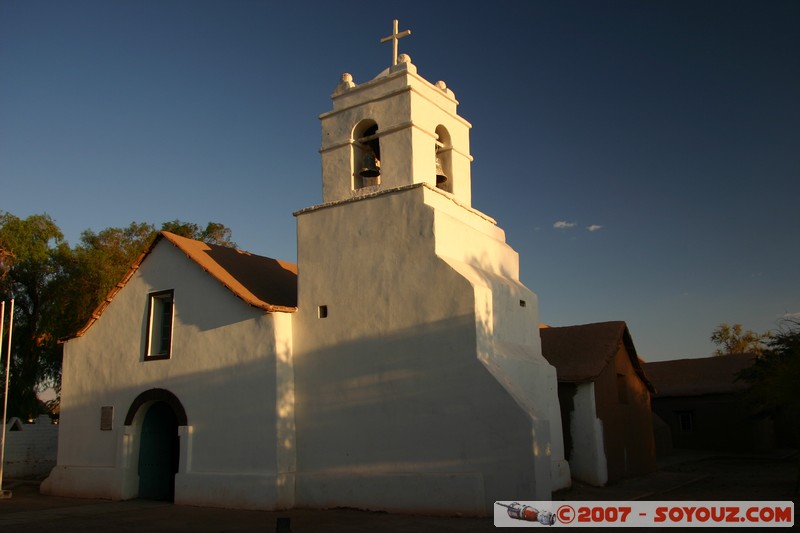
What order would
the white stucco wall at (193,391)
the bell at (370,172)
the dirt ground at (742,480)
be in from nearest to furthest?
the dirt ground at (742,480) < the white stucco wall at (193,391) < the bell at (370,172)

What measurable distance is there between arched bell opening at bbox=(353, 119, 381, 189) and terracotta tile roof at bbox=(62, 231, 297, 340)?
3297 mm

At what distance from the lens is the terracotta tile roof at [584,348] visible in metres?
17.6

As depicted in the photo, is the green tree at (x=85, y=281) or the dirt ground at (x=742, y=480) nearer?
the dirt ground at (x=742, y=480)

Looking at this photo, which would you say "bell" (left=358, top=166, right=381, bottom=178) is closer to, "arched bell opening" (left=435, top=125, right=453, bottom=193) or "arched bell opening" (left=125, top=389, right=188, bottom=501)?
"arched bell opening" (left=435, top=125, right=453, bottom=193)

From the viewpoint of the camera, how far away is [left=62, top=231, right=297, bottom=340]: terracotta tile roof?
16.2 m

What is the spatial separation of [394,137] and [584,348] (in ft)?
27.1

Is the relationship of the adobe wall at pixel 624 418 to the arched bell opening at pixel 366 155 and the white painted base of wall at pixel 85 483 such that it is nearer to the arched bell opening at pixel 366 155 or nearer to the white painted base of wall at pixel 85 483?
the arched bell opening at pixel 366 155

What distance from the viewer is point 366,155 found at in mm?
15625

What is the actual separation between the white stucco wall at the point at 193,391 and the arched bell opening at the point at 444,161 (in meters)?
4.59

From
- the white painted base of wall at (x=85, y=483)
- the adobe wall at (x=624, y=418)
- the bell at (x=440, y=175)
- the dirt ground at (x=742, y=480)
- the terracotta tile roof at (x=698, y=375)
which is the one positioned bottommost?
the dirt ground at (x=742, y=480)

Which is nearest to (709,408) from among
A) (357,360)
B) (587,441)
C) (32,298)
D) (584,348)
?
(584,348)

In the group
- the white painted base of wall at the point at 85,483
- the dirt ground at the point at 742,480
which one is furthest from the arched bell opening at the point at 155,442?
the dirt ground at the point at 742,480

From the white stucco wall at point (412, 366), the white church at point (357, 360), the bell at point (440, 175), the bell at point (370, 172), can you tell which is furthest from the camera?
the bell at point (440, 175)

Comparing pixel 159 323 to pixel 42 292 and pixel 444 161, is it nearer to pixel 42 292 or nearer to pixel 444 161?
pixel 444 161
